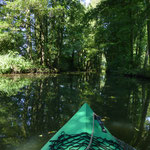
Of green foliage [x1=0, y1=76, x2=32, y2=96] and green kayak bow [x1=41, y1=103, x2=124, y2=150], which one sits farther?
green foliage [x1=0, y1=76, x2=32, y2=96]

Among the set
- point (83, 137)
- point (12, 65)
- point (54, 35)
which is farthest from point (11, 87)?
point (54, 35)

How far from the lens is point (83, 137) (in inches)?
59.6

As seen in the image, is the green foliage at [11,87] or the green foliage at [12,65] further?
the green foliage at [12,65]

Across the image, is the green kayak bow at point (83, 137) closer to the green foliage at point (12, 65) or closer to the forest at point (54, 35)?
the forest at point (54, 35)

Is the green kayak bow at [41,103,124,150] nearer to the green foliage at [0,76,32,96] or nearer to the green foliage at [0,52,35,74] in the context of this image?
the green foliage at [0,76,32,96]

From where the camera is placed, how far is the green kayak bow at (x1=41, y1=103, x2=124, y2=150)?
1429 millimetres

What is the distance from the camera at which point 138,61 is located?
1742cm

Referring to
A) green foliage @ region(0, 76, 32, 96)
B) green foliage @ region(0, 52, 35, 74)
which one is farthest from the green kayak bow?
green foliage @ region(0, 52, 35, 74)

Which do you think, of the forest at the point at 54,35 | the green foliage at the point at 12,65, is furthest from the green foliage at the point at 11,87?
the green foliage at the point at 12,65

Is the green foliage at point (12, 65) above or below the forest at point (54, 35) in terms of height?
below

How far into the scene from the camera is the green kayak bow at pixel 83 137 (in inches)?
56.2

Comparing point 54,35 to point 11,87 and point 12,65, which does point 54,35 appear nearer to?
point 12,65

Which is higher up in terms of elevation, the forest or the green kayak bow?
the forest

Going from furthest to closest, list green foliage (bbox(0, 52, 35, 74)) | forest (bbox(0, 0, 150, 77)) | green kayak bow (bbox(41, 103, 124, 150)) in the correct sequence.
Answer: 1. forest (bbox(0, 0, 150, 77))
2. green foliage (bbox(0, 52, 35, 74))
3. green kayak bow (bbox(41, 103, 124, 150))
